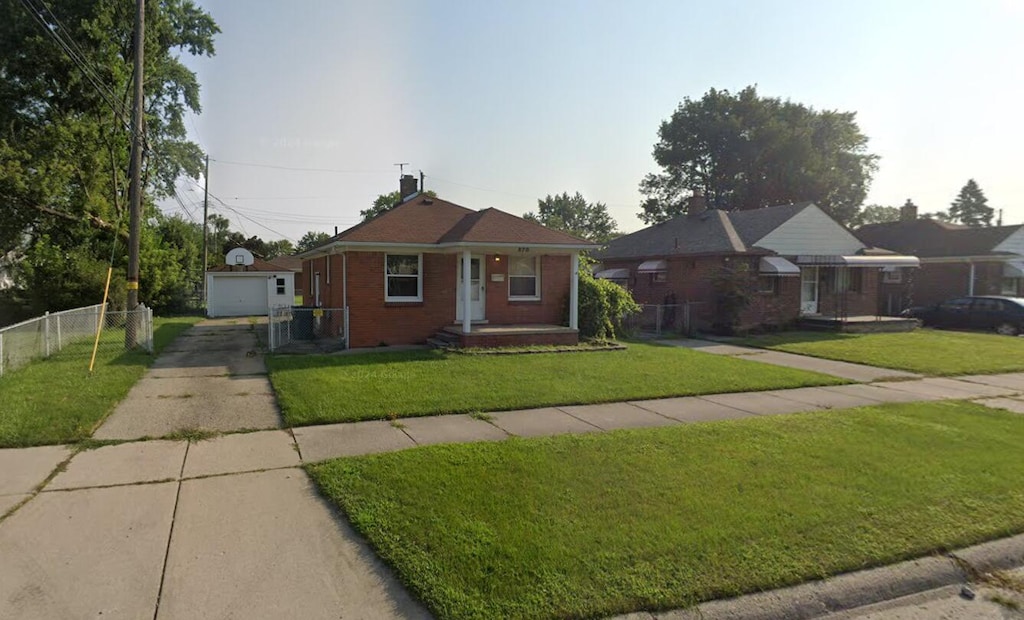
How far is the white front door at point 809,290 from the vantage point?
76.5 ft

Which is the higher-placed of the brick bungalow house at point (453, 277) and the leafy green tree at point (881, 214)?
the leafy green tree at point (881, 214)

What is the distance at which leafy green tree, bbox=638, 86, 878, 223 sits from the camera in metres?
43.2

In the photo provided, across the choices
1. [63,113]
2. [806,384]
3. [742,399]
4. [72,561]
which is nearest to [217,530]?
[72,561]

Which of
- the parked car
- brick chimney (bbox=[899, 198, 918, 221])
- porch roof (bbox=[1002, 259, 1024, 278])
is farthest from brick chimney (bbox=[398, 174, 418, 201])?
brick chimney (bbox=[899, 198, 918, 221])

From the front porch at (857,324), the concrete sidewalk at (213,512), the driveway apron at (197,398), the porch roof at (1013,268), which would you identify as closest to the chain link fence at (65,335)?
the driveway apron at (197,398)

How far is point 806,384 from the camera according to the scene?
10.9 m

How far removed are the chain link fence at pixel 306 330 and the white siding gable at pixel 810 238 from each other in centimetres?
1641

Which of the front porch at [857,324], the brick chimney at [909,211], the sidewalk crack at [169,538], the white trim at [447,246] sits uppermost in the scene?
the brick chimney at [909,211]

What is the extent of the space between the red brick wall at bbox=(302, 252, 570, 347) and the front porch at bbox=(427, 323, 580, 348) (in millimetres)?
497

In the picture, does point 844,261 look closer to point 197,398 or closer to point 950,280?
point 950,280

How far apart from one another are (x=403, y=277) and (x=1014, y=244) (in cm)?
2924

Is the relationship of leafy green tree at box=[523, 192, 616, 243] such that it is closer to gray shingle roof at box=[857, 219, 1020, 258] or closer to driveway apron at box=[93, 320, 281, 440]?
gray shingle roof at box=[857, 219, 1020, 258]

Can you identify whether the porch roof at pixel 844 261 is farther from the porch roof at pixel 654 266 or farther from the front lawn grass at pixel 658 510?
the front lawn grass at pixel 658 510

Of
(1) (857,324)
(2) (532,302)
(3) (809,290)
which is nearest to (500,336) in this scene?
(2) (532,302)
